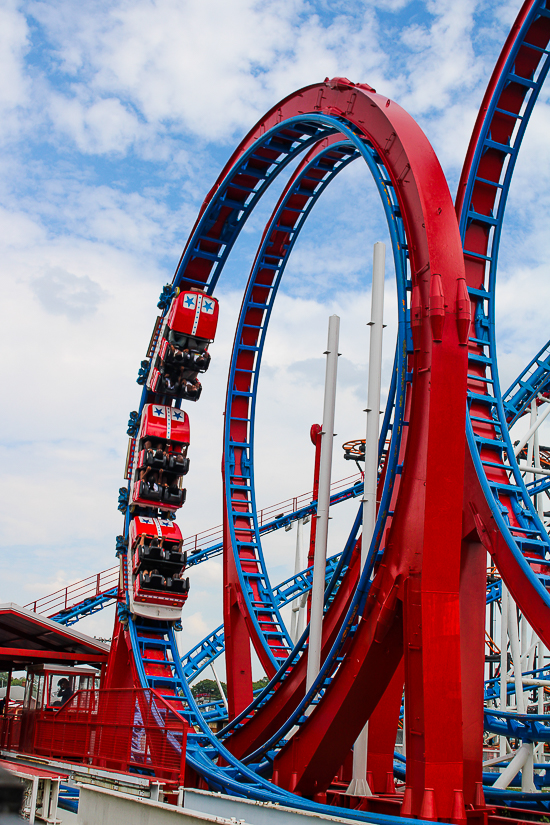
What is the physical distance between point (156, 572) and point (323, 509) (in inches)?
214

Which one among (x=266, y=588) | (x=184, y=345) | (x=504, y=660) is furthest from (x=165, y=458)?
(x=504, y=660)

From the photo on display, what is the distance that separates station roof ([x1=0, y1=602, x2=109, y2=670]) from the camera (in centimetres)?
1337

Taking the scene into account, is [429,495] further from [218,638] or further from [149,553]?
[218,638]

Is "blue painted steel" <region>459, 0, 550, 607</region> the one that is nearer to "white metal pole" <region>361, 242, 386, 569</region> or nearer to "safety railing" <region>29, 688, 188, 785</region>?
"white metal pole" <region>361, 242, 386, 569</region>

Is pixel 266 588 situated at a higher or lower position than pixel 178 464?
lower

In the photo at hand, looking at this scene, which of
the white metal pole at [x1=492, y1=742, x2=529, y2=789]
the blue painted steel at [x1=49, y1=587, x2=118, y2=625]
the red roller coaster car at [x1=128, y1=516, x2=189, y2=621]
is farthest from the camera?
the blue painted steel at [x1=49, y1=587, x2=118, y2=625]

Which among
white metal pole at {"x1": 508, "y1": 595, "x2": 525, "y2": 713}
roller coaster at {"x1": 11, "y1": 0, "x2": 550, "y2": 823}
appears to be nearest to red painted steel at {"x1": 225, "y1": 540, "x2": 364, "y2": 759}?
roller coaster at {"x1": 11, "y1": 0, "x2": 550, "y2": 823}

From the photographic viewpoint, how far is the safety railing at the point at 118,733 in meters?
9.16

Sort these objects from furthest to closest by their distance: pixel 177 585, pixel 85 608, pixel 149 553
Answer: pixel 85 608 → pixel 177 585 → pixel 149 553

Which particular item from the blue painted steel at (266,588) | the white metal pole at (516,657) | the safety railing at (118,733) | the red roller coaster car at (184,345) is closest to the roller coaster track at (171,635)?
the blue painted steel at (266,588)

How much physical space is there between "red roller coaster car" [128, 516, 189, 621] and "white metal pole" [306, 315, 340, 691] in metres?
5.09

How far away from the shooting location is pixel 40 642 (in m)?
14.7

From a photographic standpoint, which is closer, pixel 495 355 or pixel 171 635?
pixel 495 355

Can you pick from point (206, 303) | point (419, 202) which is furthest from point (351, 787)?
point (206, 303)
